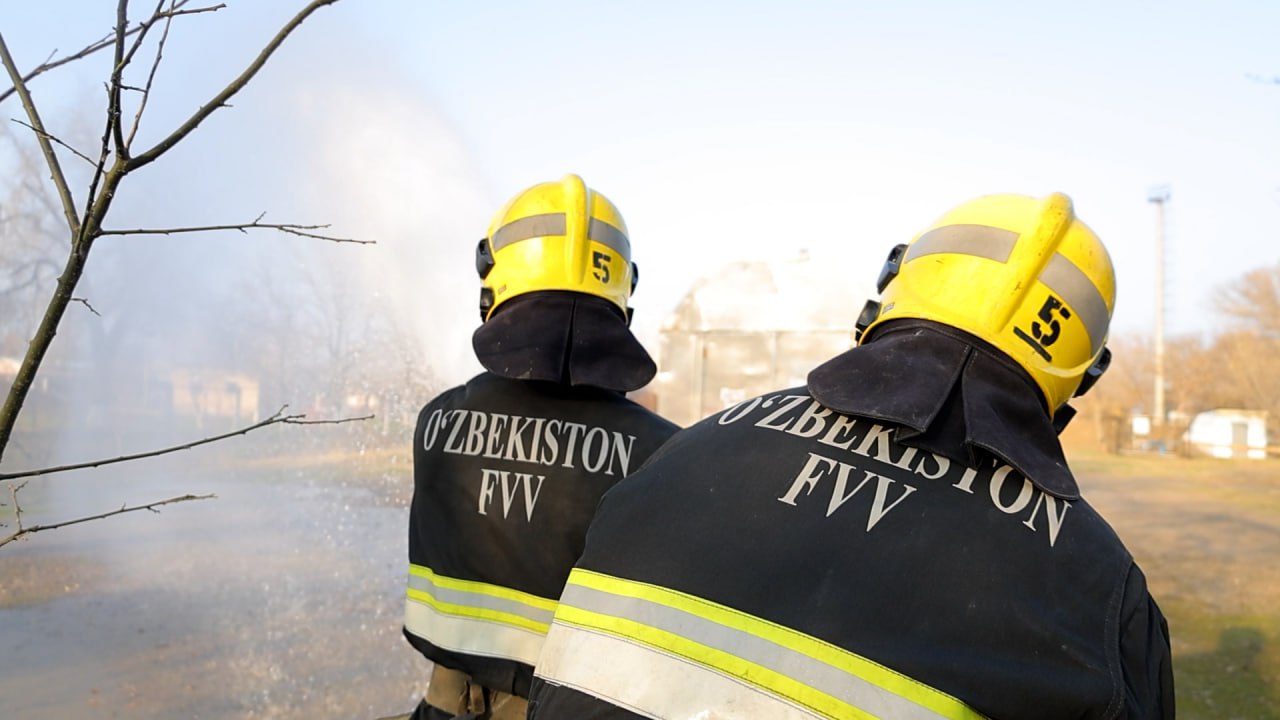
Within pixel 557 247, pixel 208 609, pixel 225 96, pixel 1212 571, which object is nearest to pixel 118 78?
pixel 225 96

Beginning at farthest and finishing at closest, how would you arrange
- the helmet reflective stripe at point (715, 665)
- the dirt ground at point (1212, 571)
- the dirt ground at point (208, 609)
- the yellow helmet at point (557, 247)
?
the dirt ground at point (1212, 571) < the dirt ground at point (208, 609) < the yellow helmet at point (557, 247) < the helmet reflective stripe at point (715, 665)

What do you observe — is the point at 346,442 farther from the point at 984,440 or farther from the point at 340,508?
the point at 984,440

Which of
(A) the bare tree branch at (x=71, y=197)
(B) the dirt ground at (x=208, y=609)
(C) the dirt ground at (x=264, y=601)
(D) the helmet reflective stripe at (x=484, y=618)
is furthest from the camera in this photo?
(C) the dirt ground at (x=264, y=601)

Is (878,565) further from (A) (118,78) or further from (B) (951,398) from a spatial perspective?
(A) (118,78)

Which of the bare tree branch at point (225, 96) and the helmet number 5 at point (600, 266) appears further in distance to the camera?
the helmet number 5 at point (600, 266)

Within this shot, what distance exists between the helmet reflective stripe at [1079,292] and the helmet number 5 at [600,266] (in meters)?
1.46

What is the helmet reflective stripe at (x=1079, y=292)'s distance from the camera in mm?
1737

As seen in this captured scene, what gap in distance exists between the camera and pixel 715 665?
132 centimetres

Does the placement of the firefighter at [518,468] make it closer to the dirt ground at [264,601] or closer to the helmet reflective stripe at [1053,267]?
the helmet reflective stripe at [1053,267]

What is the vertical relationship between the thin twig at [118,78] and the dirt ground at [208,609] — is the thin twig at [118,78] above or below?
above

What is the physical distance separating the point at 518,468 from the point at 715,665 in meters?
1.32

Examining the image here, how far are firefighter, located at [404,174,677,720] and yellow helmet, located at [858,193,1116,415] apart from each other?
974mm

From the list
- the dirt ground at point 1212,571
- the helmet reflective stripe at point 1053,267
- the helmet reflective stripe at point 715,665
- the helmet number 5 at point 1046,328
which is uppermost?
the helmet reflective stripe at point 1053,267

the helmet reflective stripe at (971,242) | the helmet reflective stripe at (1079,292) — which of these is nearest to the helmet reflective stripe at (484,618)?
the helmet reflective stripe at (971,242)
